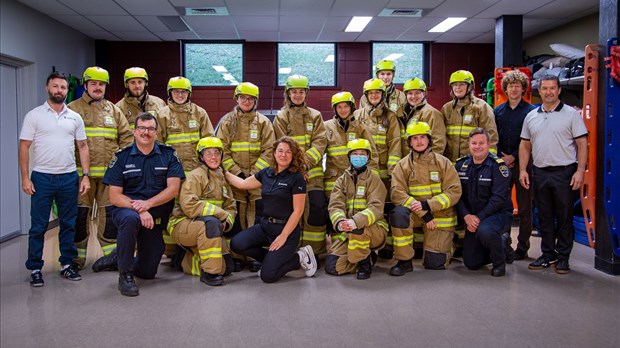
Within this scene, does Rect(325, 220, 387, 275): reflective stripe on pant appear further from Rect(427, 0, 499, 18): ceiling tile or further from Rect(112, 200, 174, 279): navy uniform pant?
Rect(427, 0, 499, 18): ceiling tile

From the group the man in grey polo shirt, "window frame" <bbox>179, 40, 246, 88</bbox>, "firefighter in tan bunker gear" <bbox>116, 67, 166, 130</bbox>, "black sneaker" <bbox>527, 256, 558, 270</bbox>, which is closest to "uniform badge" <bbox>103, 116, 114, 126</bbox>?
"firefighter in tan bunker gear" <bbox>116, 67, 166, 130</bbox>

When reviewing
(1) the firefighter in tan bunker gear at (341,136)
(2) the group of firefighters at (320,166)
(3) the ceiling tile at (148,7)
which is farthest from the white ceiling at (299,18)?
(1) the firefighter in tan bunker gear at (341,136)

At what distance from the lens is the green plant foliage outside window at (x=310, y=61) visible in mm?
10188

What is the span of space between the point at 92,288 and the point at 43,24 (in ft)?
16.1

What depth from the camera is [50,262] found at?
5098 millimetres

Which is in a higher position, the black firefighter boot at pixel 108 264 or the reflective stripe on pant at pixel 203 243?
the reflective stripe on pant at pixel 203 243

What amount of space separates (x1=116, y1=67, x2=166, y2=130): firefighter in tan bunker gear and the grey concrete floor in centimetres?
164

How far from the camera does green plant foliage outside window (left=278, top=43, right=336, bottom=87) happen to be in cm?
1019

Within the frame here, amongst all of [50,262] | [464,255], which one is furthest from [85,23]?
[464,255]

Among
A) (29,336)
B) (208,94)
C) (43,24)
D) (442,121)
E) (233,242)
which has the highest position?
(43,24)

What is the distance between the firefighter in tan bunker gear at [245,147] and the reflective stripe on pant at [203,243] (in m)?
0.60

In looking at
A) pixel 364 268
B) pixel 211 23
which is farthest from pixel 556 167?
pixel 211 23

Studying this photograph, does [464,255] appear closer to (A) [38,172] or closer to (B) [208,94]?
(A) [38,172]

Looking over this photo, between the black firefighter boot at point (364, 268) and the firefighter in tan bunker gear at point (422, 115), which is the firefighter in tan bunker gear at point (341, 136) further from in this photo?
the black firefighter boot at point (364, 268)
